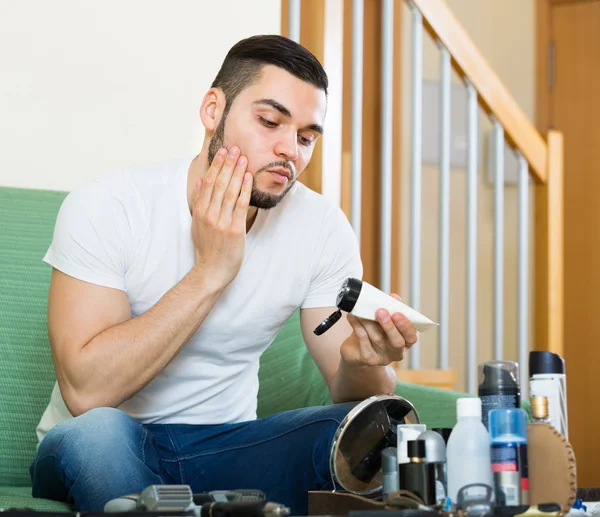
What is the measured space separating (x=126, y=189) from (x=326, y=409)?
46 centimetres

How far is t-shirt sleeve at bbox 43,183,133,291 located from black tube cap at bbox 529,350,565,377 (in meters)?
0.61

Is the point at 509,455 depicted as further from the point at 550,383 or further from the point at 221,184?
the point at 221,184

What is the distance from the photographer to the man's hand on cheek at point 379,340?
1217mm

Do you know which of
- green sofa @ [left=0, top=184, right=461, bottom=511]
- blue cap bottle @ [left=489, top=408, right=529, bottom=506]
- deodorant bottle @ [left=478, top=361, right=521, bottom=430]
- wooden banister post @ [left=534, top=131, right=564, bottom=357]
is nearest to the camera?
blue cap bottle @ [left=489, top=408, right=529, bottom=506]

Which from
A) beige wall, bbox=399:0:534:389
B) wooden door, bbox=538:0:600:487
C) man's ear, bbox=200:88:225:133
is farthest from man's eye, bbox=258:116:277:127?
wooden door, bbox=538:0:600:487

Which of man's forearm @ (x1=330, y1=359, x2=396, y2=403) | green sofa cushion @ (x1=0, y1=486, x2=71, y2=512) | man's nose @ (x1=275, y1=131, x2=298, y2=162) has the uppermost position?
man's nose @ (x1=275, y1=131, x2=298, y2=162)

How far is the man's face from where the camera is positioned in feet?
4.79

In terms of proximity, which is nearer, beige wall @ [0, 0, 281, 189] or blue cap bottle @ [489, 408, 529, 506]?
blue cap bottle @ [489, 408, 529, 506]

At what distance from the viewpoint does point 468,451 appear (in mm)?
944

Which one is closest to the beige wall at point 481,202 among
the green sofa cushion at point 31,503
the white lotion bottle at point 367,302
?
the white lotion bottle at point 367,302

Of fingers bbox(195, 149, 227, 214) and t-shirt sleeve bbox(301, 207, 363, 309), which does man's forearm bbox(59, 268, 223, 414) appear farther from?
t-shirt sleeve bbox(301, 207, 363, 309)

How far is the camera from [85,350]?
128 cm

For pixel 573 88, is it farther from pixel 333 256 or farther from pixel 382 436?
pixel 382 436

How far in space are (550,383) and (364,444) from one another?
0.24m
